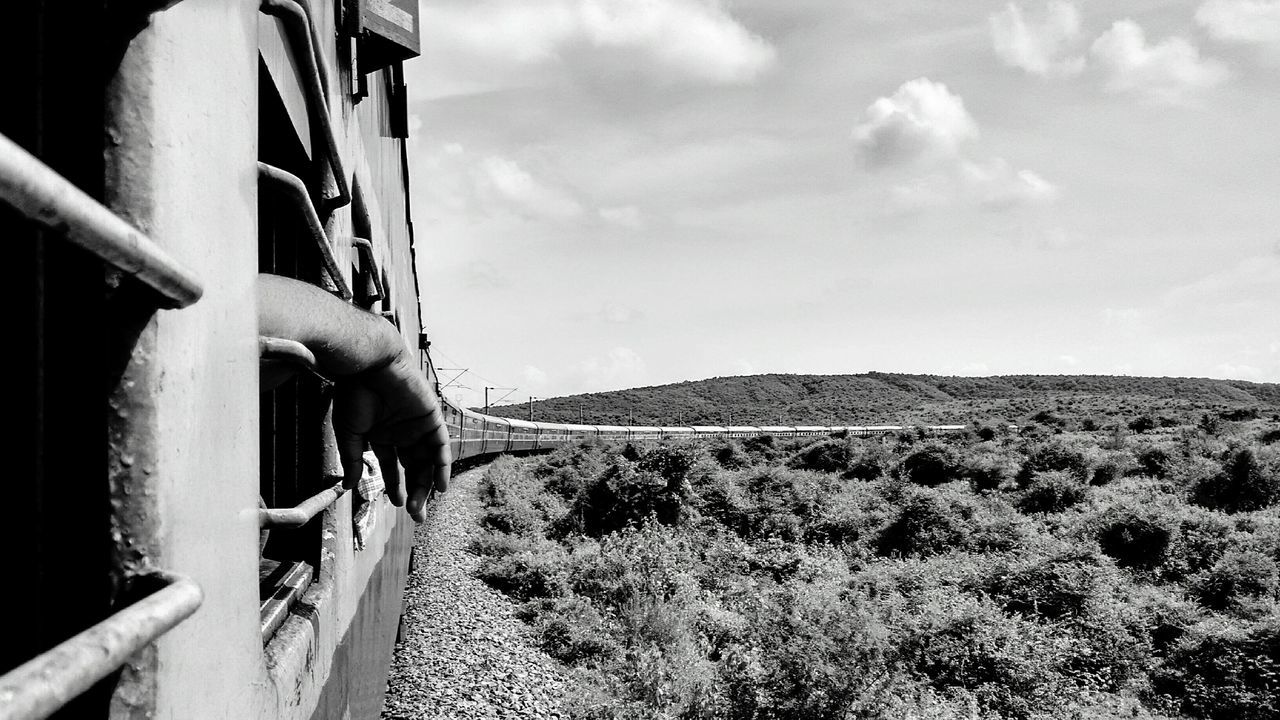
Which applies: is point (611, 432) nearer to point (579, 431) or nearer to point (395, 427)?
point (579, 431)

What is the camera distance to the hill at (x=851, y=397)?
279 ft

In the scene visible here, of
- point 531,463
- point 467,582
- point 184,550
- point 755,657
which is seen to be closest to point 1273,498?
point 755,657

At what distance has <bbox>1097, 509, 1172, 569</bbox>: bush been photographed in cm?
→ 1386

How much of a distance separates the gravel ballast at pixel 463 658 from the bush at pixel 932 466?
1390 cm

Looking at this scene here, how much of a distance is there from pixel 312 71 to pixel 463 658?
340 inches

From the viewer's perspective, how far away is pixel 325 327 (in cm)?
166

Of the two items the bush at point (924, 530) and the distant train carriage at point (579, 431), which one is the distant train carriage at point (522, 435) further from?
the bush at point (924, 530)

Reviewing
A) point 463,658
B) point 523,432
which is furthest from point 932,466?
point 523,432

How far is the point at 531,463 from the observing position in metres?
32.8

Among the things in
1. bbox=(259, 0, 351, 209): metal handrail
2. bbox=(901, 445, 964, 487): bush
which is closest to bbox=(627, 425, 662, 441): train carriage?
bbox=(901, 445, 964, 487): bush

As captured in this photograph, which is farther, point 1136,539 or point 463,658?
point 1136,539

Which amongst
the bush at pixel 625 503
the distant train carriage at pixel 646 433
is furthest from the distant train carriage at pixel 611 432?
the bush at pixel 625 503

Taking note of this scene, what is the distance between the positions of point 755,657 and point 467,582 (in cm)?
554

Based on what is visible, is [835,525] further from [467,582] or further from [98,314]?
[98,314]
